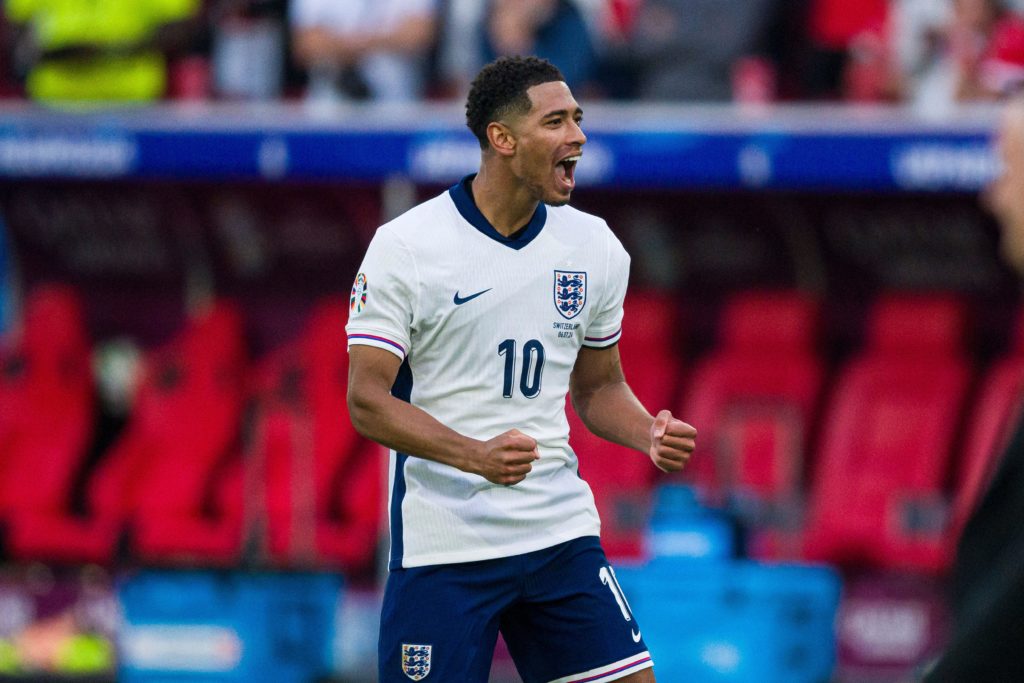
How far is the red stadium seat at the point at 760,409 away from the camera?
7.97 metres

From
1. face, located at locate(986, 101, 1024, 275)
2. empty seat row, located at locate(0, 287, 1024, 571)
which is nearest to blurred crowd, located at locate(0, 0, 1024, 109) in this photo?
empty seat row, located at locate(0, 287, 1024, 571)

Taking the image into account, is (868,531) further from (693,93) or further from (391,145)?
(391,145)

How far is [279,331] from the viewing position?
30.3 ft

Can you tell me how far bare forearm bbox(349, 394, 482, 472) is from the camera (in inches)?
141

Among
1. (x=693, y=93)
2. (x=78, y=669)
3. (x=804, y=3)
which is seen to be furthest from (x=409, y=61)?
(x=78, y=669)

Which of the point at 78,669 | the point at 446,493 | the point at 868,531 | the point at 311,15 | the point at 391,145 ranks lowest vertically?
the point at 78,669

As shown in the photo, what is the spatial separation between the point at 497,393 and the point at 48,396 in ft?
19.0

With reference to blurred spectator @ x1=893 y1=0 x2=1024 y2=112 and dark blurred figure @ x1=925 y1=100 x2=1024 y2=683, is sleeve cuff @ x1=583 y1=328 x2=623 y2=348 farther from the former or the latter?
blurred spectator @ x1=893 y1=0 x2=1024 y2=112

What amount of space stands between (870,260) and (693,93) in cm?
154

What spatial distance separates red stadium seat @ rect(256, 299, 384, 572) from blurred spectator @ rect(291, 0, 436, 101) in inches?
53.3

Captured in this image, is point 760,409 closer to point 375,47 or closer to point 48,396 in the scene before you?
point 375,47

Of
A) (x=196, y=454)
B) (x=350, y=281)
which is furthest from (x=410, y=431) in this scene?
(x=350, y=281)

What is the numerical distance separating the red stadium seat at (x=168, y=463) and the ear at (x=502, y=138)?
16.0 feet

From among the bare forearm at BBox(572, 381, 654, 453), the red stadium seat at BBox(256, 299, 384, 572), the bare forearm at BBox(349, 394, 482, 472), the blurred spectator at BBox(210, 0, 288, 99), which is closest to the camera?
the bare forearm at BBox(349, 394, 482, 472)
